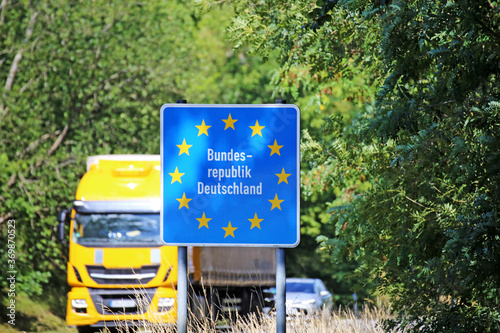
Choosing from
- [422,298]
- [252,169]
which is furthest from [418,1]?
[422,298]

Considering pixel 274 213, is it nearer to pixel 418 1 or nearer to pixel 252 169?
pixel 252 169

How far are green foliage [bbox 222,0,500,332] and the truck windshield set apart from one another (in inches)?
239

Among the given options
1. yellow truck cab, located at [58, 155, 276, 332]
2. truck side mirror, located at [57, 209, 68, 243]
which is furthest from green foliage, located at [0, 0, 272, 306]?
yellow truck cab, located at [58, 155, 276, 332]

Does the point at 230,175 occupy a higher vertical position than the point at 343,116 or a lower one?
lower

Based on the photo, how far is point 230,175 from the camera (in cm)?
489

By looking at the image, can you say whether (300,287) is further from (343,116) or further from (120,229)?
(343,116)

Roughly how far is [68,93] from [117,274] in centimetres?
865

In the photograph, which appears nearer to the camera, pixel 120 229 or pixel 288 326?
pixel 288 326

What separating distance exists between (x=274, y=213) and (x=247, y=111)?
0.69 meters

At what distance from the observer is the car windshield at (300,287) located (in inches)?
776

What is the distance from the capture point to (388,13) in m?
5.55

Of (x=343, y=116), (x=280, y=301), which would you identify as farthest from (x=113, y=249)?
(x=280, y=301)

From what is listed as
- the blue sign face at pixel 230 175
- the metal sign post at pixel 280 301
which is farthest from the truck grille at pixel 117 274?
the metal sign post at pixel 280 301

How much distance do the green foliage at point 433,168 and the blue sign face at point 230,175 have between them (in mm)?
1163
